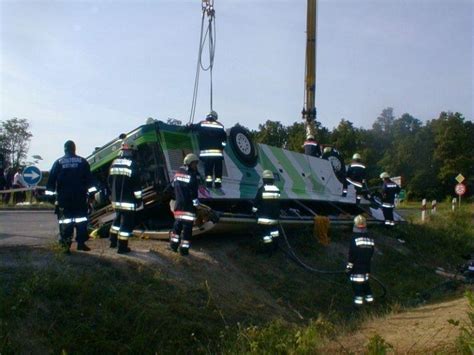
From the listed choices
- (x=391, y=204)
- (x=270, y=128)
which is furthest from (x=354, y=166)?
(x=270, y=128)

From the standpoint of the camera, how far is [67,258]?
7352 millimetres

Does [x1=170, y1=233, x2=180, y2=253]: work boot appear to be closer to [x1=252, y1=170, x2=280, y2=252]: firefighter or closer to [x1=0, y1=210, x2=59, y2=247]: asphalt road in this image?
[x1=252, y1=170, x2=280, y2=252]: firefighter

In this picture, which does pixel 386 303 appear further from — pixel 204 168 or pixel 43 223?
pixel 43 223

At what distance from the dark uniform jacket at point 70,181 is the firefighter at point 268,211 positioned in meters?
3.31

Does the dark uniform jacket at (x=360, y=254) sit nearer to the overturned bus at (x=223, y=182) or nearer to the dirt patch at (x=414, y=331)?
the dirt patch at (x=414, y=331)

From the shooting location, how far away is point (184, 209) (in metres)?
8.76

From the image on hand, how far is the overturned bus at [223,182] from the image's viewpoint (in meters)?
9.98

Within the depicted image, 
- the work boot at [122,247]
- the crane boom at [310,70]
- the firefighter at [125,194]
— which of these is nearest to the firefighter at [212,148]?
the firefighter at [125,194]

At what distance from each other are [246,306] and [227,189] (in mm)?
3255

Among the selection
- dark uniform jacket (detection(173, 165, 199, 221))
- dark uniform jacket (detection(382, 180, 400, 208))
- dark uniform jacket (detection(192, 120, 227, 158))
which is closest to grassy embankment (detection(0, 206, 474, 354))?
dark uniform jacket (detection(173, 165, 199, 221))

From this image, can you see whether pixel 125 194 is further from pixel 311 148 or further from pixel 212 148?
pixel 311 148

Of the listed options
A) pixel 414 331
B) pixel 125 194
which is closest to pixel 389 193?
pixel 414 331

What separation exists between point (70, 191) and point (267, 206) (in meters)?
3.61

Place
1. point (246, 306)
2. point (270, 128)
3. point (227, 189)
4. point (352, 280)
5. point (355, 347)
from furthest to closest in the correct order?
point (270, 128) → point (227, 189) → point (352, 280) → point (246, 306) → point (355, 347)
